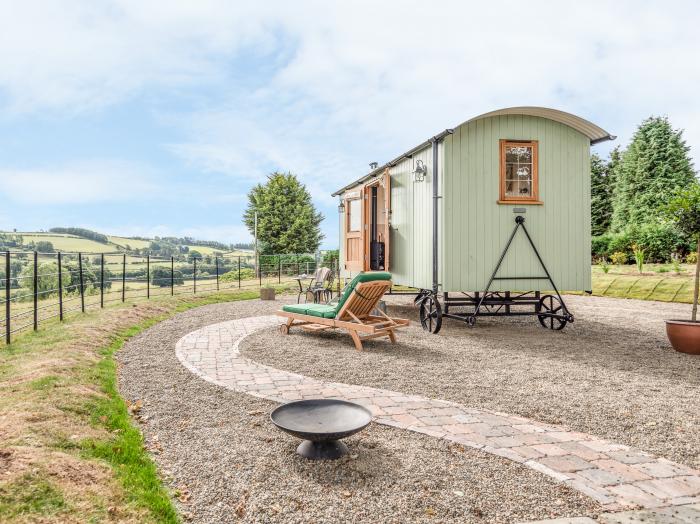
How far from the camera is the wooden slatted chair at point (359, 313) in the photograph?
6.75m

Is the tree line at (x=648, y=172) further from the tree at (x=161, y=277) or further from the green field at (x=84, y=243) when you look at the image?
the green field at (x=84, y=243)

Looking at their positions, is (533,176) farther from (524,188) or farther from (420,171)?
(420,171)

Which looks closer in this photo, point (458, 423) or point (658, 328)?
point (458, 423)

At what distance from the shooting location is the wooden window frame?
799cm

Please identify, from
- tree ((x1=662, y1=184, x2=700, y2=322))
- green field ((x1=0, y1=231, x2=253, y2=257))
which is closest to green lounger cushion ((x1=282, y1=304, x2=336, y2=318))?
tree ((x1=662, y1=184, x2=700, y2=322))

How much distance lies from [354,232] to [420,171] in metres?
3.07

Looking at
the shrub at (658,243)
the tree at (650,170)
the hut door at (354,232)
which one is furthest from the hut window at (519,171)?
the tree at (650,170)

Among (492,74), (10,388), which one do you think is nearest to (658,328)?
(492,74)

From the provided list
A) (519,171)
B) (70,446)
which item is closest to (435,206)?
(519,171)

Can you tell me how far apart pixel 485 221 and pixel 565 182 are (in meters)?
1.65

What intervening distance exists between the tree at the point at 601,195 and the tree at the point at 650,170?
3.19 m

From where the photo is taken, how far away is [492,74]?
329 inches

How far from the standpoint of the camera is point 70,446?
3.09m

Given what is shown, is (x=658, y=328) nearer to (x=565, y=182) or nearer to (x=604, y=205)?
(x=565, y=182)
